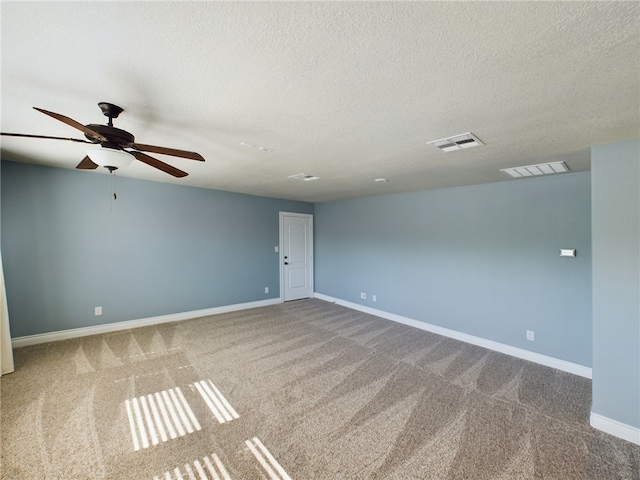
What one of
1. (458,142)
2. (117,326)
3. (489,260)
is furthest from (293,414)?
(117,326)

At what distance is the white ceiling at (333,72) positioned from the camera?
3.46 ft

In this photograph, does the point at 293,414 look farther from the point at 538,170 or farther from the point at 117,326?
the point at 538,170

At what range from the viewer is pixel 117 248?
13.9 feet

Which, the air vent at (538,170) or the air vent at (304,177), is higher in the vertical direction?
the air vent at (304,177)

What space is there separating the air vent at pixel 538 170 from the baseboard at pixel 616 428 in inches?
→ 97.1

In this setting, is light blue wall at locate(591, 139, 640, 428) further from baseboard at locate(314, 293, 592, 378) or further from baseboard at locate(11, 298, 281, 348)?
baseboard at locate(11, 298, 281, 348)

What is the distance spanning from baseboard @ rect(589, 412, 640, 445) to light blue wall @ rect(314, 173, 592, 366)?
46.5 inches

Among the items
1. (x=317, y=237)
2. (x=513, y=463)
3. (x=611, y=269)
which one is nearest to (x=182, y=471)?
(x=513, y=463)

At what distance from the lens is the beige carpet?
71.4 inches

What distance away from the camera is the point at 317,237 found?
6875 millimetres

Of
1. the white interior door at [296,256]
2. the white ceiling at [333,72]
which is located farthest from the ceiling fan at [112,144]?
the white interior door at [296,256]

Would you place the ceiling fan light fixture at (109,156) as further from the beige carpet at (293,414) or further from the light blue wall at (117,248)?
the light blue wall at (117,248)

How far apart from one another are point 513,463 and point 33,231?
5.93 m

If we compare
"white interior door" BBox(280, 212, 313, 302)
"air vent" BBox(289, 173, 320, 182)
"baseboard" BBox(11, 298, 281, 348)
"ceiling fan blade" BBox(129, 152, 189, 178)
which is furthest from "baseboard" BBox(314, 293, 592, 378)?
"ceiling fan blade" BBox(129, 152, 189, 178)
